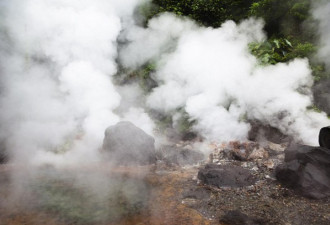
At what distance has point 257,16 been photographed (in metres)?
11.6

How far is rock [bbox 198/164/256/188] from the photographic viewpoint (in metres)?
5.75

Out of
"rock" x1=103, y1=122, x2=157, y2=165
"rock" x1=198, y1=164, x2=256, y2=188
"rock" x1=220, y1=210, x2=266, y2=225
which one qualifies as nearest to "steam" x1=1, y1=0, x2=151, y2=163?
"rock" x1=103, y1=122, x2=157, y2=165

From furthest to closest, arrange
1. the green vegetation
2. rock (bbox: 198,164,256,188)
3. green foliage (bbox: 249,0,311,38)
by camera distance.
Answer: green foliage (bbox: 249,0,311,38)
the green vegetation
rock (bbox: 198,164,256,188)

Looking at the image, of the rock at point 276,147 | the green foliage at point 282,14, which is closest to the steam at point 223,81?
the green foliage at point 282,14

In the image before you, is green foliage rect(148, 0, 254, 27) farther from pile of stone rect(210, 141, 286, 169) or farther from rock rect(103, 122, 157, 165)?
rock rect(103, 122, 157, 165)

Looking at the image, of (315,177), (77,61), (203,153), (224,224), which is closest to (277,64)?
(203,153)

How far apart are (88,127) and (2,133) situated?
312 cm

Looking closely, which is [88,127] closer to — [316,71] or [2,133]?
[2,133]

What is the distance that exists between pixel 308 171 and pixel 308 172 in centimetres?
3

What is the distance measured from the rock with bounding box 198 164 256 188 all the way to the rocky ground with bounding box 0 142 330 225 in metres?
0.02

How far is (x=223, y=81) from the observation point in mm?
10086

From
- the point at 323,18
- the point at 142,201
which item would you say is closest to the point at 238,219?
the point at 142,201

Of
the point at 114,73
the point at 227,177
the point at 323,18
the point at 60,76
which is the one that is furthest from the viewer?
the point at 114,73

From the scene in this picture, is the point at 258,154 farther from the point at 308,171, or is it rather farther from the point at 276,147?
the point at 308,171
